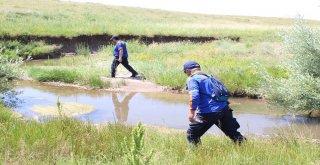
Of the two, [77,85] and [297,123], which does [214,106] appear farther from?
[77,85]

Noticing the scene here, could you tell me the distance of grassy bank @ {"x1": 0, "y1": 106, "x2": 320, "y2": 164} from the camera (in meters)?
6.71

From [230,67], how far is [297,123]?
7059mm

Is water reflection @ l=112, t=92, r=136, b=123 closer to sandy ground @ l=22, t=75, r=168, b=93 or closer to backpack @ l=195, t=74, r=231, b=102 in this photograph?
sandy ground @ l=22, t=75, r=168, b=93

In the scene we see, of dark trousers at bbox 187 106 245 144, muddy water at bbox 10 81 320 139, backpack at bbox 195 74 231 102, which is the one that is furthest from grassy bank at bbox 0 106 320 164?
muddy water at bbox 10 81 320 139

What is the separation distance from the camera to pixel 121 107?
1535 centimetres

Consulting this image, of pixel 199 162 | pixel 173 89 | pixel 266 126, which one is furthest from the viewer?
pixel 173 89

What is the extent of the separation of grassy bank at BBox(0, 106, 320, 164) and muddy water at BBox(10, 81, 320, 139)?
3267 millimetres

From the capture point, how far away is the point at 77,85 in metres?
19.1

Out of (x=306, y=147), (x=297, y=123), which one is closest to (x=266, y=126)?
(x=297, y=123)

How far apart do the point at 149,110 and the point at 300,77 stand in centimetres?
443

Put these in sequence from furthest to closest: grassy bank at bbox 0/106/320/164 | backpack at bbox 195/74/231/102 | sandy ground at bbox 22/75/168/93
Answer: sandy ground at bbox 22/75/168/93
backpack at bbox 195/74/231/102
grassy bank at bbox 0/106/320/164

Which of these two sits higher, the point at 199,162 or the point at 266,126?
the point at 199,162

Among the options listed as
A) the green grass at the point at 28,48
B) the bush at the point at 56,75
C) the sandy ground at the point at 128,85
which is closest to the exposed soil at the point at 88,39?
the green grass at the point at 28,48

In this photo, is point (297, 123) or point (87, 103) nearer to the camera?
point (297, 123)
